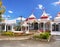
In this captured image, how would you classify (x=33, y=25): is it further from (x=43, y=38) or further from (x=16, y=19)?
(x=43, y=38)

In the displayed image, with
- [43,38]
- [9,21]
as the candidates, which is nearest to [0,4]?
[9,21]

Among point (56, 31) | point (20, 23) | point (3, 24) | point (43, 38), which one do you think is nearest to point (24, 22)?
point (20, 23)

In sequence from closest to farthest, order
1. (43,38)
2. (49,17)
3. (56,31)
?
(43,38), (56,31), (49,17)

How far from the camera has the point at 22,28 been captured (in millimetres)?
39281

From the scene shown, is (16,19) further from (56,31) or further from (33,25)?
(56,31)

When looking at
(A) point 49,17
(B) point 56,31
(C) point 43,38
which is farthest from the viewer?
(A) point 49,17

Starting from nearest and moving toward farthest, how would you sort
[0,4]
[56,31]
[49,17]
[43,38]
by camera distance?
[43,38], [0,4], [56,31], [49,17]

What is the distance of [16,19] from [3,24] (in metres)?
3.23

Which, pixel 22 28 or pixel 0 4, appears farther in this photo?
pixel 22 28

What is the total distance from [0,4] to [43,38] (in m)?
13.0

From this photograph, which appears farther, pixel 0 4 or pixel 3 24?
pixel 3 24

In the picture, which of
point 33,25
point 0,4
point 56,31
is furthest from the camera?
point 33,25

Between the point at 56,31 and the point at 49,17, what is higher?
the point at 49,17

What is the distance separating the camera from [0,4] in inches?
1254
